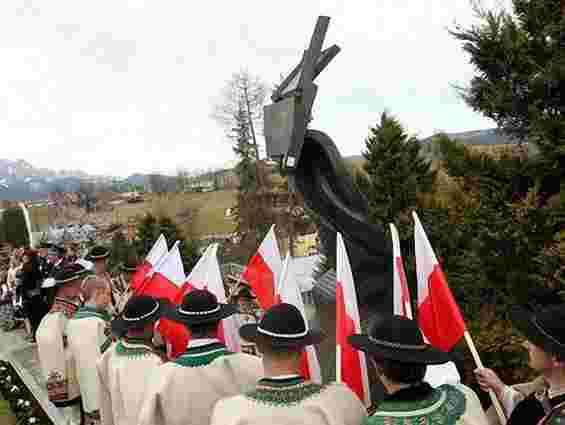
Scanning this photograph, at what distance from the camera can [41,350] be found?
177 inches

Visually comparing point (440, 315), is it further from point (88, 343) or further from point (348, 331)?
point (88, 343)

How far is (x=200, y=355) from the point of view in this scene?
2803 mm

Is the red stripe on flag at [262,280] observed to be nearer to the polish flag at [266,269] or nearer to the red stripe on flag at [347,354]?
the polish flag at [266,269]

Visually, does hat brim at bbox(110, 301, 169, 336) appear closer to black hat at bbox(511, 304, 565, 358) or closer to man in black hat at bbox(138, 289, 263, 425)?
man in black hat at bbox(138, 289, 263, 425)

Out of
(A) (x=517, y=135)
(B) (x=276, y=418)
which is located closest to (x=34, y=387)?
(B) (x=276, y=418)

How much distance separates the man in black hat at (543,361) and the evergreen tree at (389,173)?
20.2ft

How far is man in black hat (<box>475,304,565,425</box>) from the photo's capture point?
194 cm

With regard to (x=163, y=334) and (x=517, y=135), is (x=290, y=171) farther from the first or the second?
(x=517, y=135)

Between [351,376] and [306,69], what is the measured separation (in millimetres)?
2757

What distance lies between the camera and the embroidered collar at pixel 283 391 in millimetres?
2109

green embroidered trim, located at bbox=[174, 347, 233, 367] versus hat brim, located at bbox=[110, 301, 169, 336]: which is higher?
hat brim, located at bbox=[110, 301, 169, 336]

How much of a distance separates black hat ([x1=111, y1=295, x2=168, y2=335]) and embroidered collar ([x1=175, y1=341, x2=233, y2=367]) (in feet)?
1.69

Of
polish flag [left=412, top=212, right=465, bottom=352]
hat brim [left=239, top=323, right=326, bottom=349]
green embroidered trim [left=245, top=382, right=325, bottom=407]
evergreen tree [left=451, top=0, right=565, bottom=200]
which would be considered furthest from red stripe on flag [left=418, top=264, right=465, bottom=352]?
evergreen tree [left=451, top=0, right=565, bottom=200]

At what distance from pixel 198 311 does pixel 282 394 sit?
903mm
